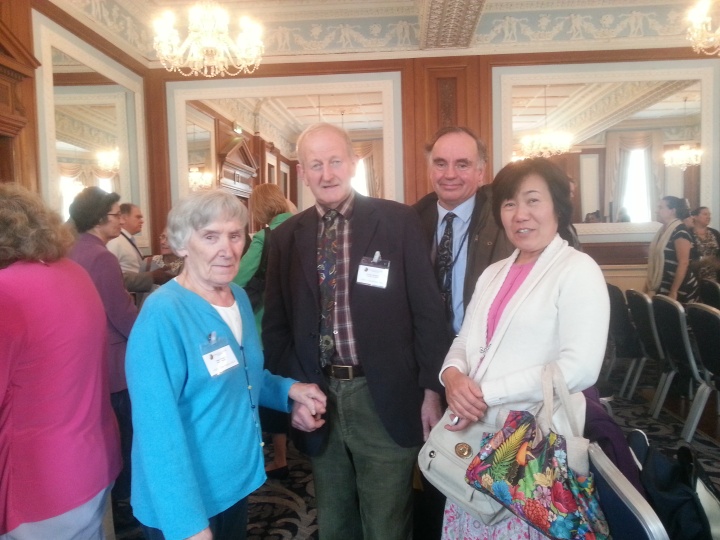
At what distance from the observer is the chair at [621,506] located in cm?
95

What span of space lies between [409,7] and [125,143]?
3069 mm

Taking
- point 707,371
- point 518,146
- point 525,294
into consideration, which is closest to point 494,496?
point 525,294

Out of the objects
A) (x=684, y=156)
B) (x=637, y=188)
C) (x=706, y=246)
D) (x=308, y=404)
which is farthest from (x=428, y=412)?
(x=637, y=188)

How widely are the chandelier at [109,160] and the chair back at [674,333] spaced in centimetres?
438

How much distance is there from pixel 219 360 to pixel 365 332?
0.48 m

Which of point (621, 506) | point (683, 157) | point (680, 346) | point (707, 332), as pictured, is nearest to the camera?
point (621, 506)

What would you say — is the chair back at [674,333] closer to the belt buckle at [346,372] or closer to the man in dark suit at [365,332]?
the man in dark suit at [365,332]

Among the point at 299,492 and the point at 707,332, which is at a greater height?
the point at 707,332

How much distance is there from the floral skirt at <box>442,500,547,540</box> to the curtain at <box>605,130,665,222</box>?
20.5 feet

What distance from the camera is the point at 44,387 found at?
1324 mm

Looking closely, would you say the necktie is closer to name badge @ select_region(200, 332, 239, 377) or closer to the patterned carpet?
name badge @ select_region(200, 332, 239, 377)

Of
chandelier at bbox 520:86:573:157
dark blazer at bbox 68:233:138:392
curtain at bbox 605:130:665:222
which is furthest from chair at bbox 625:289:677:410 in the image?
chandelier at bbox 520:86:573:157

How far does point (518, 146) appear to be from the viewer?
9.03 metres

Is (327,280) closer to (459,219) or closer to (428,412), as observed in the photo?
(428,412)
